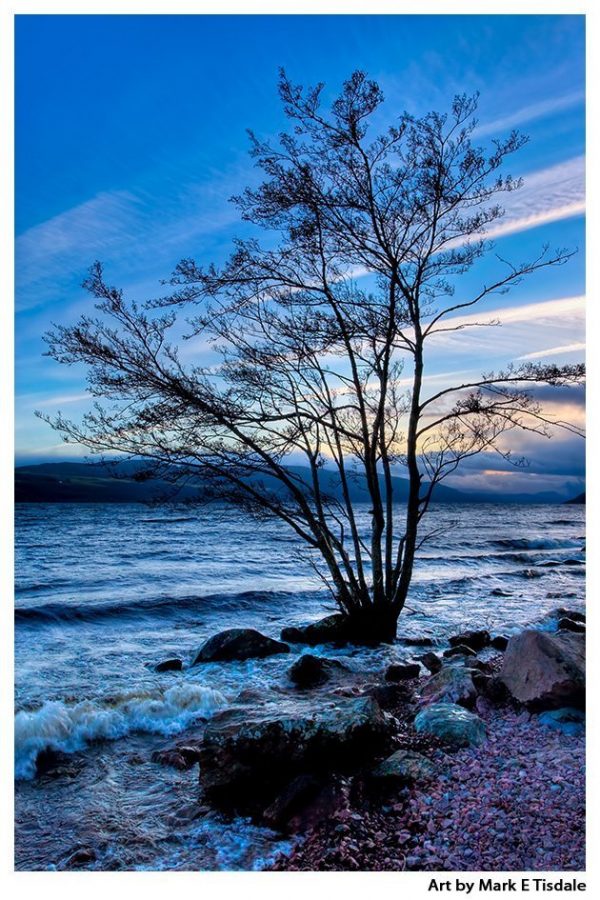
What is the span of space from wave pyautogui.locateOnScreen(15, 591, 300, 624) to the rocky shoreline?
10290mm

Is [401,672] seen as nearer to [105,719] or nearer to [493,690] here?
[493,690]

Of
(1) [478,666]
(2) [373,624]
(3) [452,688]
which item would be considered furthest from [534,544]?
(3) [452,688]

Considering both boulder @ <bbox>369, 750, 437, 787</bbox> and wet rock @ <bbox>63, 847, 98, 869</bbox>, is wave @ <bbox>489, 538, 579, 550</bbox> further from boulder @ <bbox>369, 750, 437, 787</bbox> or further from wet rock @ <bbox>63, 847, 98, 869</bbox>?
wet rock @ <bbox>63, 847, 98, 869</bbox>

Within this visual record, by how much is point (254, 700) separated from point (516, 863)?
3.94 meters

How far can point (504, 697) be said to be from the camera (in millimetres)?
7188

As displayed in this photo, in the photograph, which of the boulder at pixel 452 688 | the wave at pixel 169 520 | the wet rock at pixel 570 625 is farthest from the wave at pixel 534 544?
the boulder at pixel 452 688

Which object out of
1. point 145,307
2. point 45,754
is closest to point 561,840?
point 45,754

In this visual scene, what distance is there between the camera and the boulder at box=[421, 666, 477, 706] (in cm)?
736

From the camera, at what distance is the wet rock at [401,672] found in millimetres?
9656

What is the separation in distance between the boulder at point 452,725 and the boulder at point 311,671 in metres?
3.19

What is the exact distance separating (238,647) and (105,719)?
3.74 meters

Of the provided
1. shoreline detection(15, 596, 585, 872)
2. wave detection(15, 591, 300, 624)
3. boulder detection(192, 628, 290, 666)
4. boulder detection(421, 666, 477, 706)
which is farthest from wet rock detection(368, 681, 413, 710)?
wave detection(15, 591, 300, 624)

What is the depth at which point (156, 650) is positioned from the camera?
13031 millimetres

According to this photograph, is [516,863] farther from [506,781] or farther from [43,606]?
[43,606]
